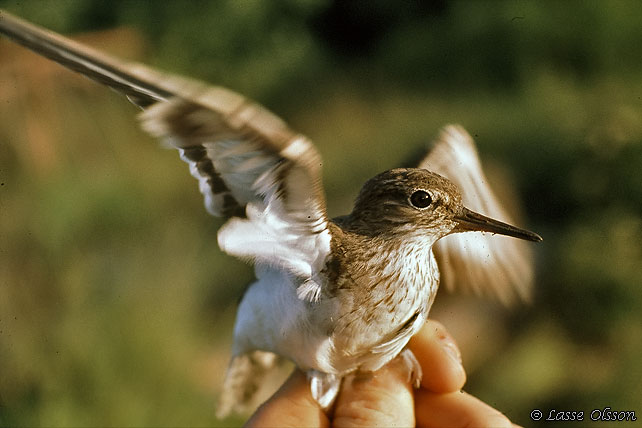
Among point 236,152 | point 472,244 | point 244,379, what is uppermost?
point 236,152

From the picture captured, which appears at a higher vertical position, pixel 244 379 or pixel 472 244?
pixel 472 244

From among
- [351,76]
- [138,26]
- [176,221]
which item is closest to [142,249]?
[176,221]

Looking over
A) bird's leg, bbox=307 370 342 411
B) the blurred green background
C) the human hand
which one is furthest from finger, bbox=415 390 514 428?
the blurred green background

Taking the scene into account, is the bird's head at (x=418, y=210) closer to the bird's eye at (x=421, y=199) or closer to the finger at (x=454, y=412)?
the bird's eye at (x=421, y=199)

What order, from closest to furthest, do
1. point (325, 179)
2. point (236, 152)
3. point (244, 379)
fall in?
point (236, 152) → point (244, 379) → point (325, 179)

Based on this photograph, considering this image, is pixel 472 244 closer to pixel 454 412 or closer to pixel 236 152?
pixel 454 412

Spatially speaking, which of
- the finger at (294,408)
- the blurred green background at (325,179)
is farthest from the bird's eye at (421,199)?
the blurred green background at (325,179)

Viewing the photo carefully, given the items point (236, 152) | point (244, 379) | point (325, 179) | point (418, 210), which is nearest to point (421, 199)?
point (418, 210)
